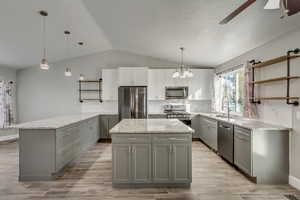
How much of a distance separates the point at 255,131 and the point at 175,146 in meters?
1.32

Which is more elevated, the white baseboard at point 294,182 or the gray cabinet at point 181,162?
the gray cabinet at point 181,162

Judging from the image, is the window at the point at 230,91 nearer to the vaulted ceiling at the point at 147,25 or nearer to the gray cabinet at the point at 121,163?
the vaulted ceiling at the point at 147,25

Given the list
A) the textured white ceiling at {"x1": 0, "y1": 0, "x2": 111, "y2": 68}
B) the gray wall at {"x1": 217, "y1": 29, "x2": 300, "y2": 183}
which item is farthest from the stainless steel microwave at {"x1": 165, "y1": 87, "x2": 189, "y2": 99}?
the gray wall at {"x1": 217, "y1": 29, "x2": 300, "y2": 183}

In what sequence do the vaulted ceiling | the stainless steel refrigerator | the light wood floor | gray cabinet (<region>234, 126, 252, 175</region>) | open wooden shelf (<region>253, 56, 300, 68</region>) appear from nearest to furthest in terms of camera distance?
the light wood floor
the vaulted ceiling
open wooden shelf (<region>253, 56, 300, 68</region>)
gray cabinet (<region>234, 126, 252, 175</region>)
the stainless steel refrigerator

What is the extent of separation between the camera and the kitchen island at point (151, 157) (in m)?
2.80

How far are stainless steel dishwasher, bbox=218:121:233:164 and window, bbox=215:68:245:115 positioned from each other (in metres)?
0.92

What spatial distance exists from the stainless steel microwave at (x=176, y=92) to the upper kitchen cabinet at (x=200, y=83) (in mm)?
199

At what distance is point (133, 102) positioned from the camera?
587 cm

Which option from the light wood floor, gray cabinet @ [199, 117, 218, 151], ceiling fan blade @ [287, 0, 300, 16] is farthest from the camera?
gray cabinet @ [199, 117, 218, 151]

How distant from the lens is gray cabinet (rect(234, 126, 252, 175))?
3114 millimetres

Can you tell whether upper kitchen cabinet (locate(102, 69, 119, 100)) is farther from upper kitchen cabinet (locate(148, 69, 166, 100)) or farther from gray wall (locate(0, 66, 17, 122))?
gray wall (locate(0, 66, 17, 122))

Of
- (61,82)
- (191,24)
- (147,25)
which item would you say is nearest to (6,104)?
(61,82)

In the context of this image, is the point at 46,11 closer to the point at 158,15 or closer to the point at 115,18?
the point at 115,18

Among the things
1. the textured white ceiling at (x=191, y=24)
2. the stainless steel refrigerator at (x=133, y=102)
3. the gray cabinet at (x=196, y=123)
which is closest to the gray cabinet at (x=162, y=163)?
the textured white ceiling at (x=191, y=24)
